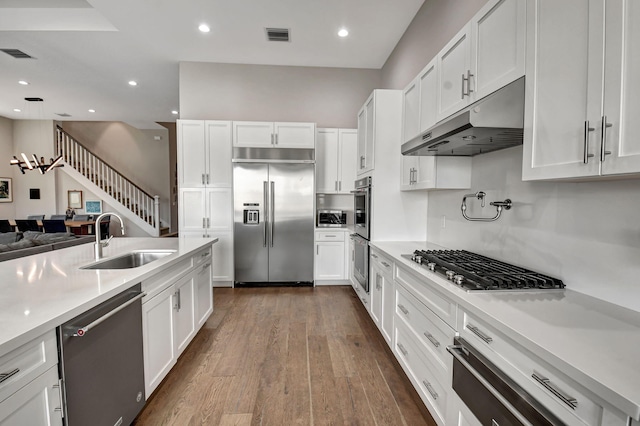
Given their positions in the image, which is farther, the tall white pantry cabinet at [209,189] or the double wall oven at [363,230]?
the tall white pantry cabinet at [209,189]

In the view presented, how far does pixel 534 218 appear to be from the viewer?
1.71m

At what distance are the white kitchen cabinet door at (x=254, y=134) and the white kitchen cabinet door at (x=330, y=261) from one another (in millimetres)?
1713

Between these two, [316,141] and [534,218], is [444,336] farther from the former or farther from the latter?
[316,141]

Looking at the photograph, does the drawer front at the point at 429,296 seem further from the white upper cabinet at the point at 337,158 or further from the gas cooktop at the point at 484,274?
the white upper cabinet at the point at 337,158

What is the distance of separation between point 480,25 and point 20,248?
514 cm

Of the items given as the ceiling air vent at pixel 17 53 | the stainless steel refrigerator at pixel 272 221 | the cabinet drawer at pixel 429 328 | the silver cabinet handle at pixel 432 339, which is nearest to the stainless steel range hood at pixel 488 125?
the cabinet drawer at pixel 429 328

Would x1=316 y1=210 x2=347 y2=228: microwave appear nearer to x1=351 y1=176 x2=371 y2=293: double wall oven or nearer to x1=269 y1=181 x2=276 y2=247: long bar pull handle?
x1=269 y1=181 x2=276 y2=247: long bar pull handle

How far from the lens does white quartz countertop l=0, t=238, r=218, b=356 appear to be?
1.04m

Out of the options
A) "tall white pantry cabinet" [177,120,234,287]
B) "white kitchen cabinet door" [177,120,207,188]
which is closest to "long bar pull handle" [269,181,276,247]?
"tall white pantry cabinet" [177,120,234,287]

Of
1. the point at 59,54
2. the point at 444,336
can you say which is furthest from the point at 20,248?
the point at 444,336

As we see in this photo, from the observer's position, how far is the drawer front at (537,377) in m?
0.82

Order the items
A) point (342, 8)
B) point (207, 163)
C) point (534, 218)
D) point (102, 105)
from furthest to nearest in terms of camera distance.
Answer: point (102, 105)
point (207, 163)
point (342, 8)
point (534, 218)

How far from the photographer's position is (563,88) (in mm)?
1170

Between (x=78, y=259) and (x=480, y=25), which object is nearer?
(x=480, y=25)
